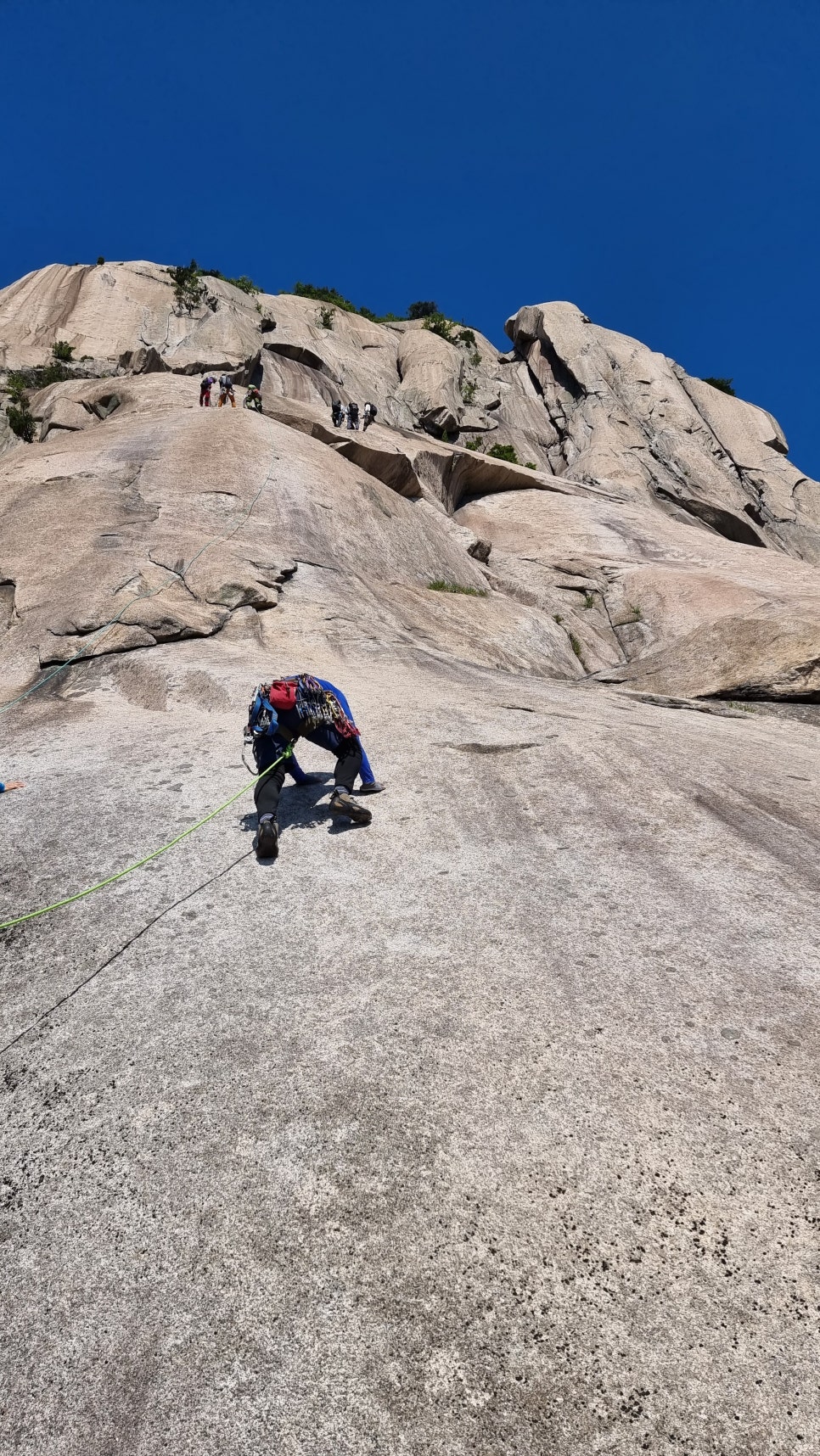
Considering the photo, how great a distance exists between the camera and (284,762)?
6.82m

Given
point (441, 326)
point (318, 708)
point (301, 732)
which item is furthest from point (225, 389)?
point (441, 326)

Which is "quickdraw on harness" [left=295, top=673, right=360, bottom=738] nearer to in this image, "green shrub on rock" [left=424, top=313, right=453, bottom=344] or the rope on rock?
the rope on rock

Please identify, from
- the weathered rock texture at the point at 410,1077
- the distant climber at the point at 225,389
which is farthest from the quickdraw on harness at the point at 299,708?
the distant climber at the point at 225,389

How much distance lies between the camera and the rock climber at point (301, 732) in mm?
6711

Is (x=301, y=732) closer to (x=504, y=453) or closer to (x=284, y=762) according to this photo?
(x=284, y=762)

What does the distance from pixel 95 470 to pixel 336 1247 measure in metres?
19.5

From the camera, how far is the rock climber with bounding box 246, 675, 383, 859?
6711mm

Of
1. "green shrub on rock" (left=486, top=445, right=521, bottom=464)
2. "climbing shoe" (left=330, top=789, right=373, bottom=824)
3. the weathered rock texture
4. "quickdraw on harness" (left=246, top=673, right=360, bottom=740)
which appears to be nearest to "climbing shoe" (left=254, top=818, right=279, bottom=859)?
the weathered rock texture

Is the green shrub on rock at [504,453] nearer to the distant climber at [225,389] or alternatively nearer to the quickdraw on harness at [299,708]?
the distant climber at [225,389]

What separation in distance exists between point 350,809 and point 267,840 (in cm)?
86

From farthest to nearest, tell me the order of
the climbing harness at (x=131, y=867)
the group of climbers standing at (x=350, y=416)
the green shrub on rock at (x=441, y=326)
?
the green shrub on rock at (x=441, y=326) → the group of climbers standing at (x=350, y=416) → the climbing harness at (x=131, y=867)

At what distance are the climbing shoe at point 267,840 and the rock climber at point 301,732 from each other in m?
0.25

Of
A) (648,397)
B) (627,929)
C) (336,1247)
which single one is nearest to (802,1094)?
(627,929)

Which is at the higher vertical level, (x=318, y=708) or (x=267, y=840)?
(x=318, y=708)
